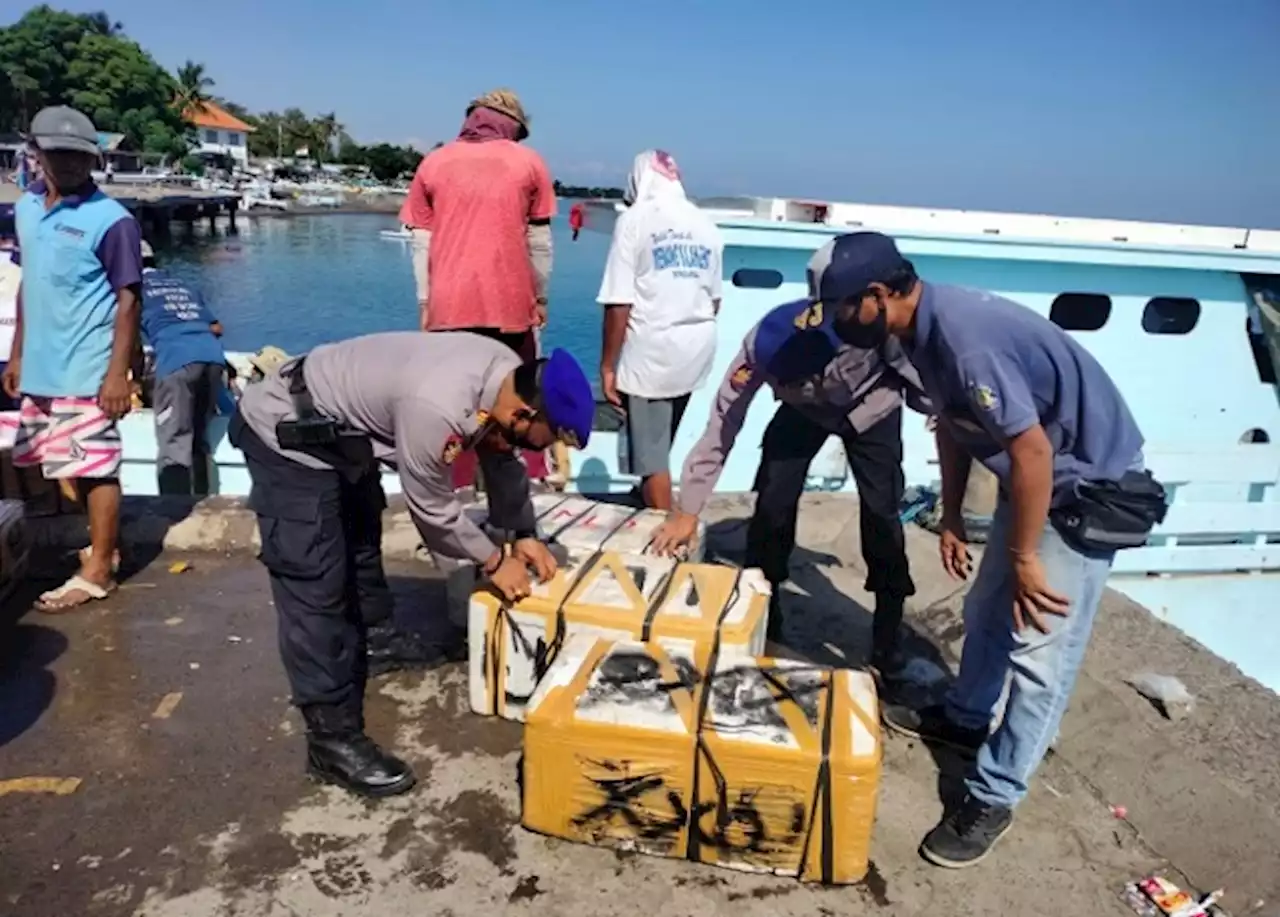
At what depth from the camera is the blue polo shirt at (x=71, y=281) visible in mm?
4020

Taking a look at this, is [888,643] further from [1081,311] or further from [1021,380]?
[1081,311]

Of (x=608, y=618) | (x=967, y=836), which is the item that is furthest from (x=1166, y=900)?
(x=608, y=618)

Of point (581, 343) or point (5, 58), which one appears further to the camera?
point (5, 58)

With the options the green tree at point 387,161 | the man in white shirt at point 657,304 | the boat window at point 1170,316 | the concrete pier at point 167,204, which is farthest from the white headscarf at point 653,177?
the green tree at point 387,161

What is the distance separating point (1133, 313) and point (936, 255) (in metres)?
1.88

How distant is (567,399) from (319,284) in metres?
37.9

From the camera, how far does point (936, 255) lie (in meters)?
7.63

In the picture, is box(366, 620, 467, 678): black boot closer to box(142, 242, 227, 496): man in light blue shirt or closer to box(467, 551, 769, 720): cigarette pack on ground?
box(467, 551, 769, 720): cigarette pack on ground

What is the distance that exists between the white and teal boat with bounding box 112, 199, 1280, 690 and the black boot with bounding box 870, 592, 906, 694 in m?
2.78

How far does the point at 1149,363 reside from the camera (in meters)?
8.06

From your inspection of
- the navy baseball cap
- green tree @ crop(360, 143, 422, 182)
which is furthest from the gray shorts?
green tree @ crop(360, 143, 422, 182)

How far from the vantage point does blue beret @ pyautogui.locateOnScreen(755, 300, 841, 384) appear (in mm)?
3547

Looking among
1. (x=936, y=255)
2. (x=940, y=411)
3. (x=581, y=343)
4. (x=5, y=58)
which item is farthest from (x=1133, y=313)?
(x=5, y=58)

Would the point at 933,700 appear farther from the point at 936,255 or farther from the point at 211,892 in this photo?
the point at 936,255
